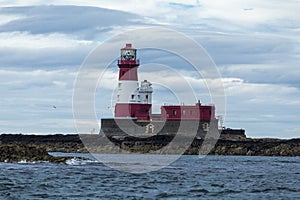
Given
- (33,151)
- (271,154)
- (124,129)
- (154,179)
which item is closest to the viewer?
(154,179)

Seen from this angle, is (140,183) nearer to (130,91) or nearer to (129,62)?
(130,91)

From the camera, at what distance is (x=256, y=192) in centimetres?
3194

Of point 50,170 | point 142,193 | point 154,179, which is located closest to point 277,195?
point 142,193

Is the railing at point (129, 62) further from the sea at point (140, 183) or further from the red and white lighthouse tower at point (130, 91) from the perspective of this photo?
the sea at point (140, 183)

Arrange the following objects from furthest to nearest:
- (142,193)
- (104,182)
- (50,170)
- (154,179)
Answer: (50,170), (154,179), (104,182), (142,193)

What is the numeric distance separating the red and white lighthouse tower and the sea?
30.4m

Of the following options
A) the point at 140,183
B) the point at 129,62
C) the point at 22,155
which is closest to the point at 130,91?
the point at 129,62

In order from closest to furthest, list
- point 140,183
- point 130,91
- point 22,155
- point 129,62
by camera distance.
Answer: point 140,183 < point 22,155 < point 130,91 < point 129,62

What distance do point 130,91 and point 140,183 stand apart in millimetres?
42194

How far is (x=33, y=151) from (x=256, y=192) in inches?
908

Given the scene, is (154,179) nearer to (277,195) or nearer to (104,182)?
(104,182)

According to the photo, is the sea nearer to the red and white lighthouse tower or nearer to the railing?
the red and white lighthouse tower

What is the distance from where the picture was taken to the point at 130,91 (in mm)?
76938

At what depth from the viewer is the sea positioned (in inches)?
1187
